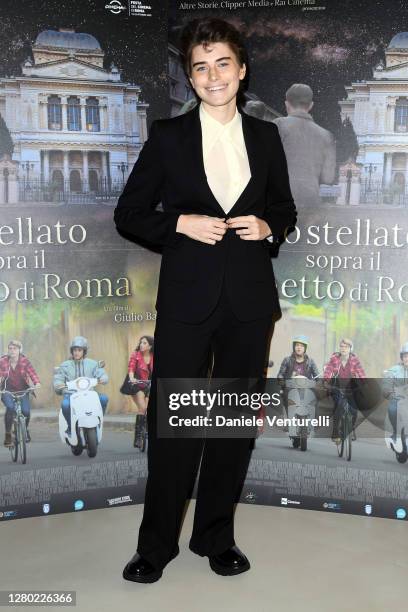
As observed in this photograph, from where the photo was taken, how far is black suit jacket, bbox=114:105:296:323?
2193mm

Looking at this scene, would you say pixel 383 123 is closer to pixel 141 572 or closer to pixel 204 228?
pixel 204 228

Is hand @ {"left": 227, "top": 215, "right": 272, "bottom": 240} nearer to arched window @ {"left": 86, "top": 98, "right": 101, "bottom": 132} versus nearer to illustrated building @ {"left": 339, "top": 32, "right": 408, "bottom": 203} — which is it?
illustrated building @ {"left": 339, "top": 32, "right": 408, "bottom": 203}

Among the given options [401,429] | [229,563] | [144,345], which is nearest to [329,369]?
[401,429]

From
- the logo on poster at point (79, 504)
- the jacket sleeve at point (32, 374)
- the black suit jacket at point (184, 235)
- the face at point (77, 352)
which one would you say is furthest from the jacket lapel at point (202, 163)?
the logo on poster at point (79, 504)

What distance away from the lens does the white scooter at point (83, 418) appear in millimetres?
2895

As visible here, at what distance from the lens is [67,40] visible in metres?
2.68

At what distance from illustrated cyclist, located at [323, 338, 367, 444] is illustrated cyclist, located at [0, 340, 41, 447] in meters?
1.26

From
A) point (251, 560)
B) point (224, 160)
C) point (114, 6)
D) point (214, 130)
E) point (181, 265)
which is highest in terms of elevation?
point (114, 6)

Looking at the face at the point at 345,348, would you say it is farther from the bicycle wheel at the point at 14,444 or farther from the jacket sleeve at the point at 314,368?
→ the bicycle wheel at the point at 14,444

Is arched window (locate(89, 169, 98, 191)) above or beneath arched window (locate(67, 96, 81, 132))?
beneath

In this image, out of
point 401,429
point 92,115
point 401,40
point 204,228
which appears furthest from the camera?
point 401,429

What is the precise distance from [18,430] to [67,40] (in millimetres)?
1579

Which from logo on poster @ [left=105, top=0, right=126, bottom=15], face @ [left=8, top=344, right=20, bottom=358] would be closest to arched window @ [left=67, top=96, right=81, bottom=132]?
logo on poster @ [left=105, top=0, right=126, bottom=15]

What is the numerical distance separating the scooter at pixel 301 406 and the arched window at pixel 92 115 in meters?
1.34
